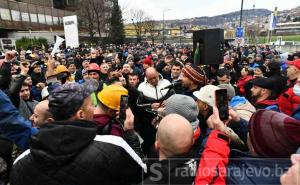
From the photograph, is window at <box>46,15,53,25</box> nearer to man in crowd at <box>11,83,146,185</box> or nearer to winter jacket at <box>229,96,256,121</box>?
winter jacket at <box>229,96,256,121</box>

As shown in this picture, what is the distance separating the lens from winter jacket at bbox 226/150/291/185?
1.78m

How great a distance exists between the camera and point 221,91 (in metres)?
2.35

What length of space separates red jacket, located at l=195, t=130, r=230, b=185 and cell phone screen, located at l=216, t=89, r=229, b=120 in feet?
1.05

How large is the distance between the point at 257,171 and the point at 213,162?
1.00 ft

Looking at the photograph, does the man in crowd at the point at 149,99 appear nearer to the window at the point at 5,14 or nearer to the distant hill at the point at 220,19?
the window at the point at 5,14

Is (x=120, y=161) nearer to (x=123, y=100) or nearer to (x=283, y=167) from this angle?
(x=123, y=100)

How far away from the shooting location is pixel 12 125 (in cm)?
261

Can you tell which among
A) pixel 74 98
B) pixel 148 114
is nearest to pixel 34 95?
pixel 148 114

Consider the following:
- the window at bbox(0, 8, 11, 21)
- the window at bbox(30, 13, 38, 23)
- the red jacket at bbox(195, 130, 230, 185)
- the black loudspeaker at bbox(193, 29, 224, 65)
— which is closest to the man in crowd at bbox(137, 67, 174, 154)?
the black loudspeaker at bbox(193, 29, 224, 65)

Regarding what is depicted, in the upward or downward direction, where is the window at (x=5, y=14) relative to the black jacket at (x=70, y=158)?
upward

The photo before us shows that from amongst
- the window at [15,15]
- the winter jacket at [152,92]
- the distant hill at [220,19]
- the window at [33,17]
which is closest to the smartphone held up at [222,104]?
the winter jacket at [152,92]

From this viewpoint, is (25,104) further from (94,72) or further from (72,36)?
(72,36)

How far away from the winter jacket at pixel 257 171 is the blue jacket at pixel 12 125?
1.93 meters

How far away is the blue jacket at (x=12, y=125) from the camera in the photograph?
2.59m
